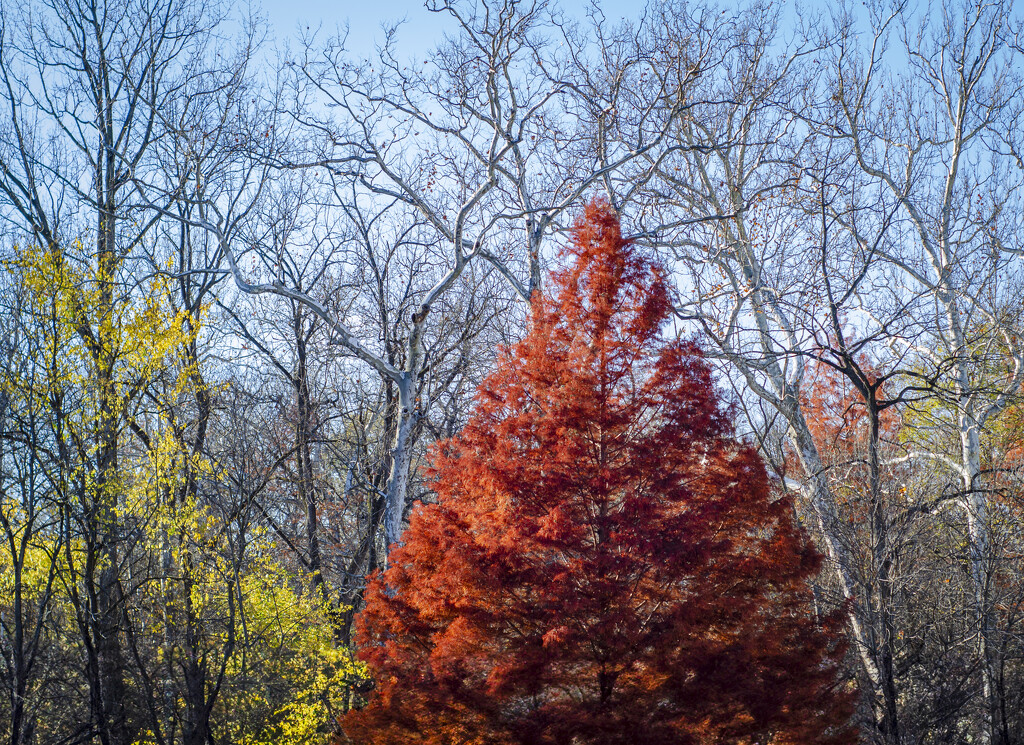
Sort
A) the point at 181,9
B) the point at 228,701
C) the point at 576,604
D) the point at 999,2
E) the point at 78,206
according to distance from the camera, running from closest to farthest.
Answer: the point at 576,604, the point at 228,701, the point at 999,2, the point at 78,206, the point at 181,9

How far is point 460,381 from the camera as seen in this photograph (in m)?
16.4

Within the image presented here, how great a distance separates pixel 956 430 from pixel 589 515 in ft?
32.5

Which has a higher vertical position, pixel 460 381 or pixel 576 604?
pixel 460 381

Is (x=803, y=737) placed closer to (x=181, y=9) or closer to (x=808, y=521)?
(x=808, y=521)

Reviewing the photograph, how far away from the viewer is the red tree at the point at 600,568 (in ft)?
21.7

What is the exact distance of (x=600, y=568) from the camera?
22.1 ft

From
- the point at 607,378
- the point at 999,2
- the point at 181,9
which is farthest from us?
the point at 181,9

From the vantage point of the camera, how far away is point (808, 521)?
11.9 metres

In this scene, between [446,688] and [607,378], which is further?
[607,378]

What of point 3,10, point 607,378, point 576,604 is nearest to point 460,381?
point 607,378

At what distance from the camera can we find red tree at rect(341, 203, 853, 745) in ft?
21.7

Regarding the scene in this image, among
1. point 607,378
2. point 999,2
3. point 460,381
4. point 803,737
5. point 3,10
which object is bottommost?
point 803,737

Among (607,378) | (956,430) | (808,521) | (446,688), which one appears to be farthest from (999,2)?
(446,688)

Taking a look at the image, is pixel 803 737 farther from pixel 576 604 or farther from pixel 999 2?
pixel 999 2
